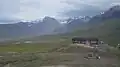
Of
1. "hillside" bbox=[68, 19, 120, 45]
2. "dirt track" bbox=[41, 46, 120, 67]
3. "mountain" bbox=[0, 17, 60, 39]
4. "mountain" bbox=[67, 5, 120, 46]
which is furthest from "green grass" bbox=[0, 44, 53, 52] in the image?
"mountain" bbox=[0, 17, 60, 39]

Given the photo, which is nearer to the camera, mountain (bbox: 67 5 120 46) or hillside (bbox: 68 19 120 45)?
hillside (bbox: 68 19 120 45)

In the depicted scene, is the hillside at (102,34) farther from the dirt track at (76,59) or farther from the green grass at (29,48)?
the green grass at (29,48)

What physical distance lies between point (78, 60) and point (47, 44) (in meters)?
4.64

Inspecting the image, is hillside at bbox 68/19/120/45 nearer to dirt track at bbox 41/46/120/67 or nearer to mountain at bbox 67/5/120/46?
mountain at bbox 67/5/120/46

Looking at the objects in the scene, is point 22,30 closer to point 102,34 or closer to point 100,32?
point 100,32

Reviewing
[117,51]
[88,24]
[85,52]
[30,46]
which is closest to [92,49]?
[85,52]

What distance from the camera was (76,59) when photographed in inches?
658

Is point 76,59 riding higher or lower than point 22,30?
lower

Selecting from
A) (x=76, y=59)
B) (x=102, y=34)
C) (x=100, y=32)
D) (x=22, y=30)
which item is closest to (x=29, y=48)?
(x=76, y=59)

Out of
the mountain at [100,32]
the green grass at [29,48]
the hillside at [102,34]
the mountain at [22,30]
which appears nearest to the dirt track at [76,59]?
the green grass at [29,48]

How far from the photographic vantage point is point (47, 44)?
20.4 m

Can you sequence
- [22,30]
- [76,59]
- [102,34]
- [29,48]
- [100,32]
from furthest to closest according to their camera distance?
1. [22,30]
2. [100,32]
3. [102,34]
4. [29,48]
5. [76,59]

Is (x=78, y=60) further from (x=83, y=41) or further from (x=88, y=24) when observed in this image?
(x=88, y=24)

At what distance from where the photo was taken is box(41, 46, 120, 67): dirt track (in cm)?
1511
